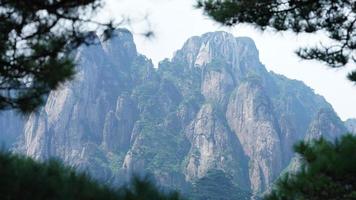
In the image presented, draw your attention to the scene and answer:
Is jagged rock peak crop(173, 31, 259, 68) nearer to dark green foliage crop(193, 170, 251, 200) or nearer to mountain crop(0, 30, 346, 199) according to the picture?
mountain crop(0, 30, 346, 199)

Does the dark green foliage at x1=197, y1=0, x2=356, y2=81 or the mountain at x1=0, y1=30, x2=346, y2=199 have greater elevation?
the mountain at x1=0, y1=30, x2=346, y2=199

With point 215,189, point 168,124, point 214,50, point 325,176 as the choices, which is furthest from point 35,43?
point 214,50

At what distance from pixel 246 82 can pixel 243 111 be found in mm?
4619

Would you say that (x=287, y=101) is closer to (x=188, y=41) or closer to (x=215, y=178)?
(x=188, y=41)

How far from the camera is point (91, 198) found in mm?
3133

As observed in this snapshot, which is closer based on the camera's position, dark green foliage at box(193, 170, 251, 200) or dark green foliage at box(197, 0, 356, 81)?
dark green foliage at box(197, 0, 356, 81)

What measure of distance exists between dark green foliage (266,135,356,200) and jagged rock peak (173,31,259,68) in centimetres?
8754

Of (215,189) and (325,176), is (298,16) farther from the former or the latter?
(215,189)

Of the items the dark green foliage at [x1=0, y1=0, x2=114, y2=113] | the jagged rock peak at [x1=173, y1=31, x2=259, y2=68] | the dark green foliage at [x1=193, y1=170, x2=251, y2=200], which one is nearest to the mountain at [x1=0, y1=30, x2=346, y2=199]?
the jagged rock peak at [x1=173, y1=31, x2=259, y2=68]

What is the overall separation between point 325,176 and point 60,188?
10.6 feet

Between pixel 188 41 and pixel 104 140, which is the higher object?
pixel 188 41

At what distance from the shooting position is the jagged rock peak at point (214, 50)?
9612cm

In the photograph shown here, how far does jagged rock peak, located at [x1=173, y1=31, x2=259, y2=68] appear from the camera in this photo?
96.1 meters

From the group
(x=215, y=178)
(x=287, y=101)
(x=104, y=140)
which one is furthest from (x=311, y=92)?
(x=215, y=178)
